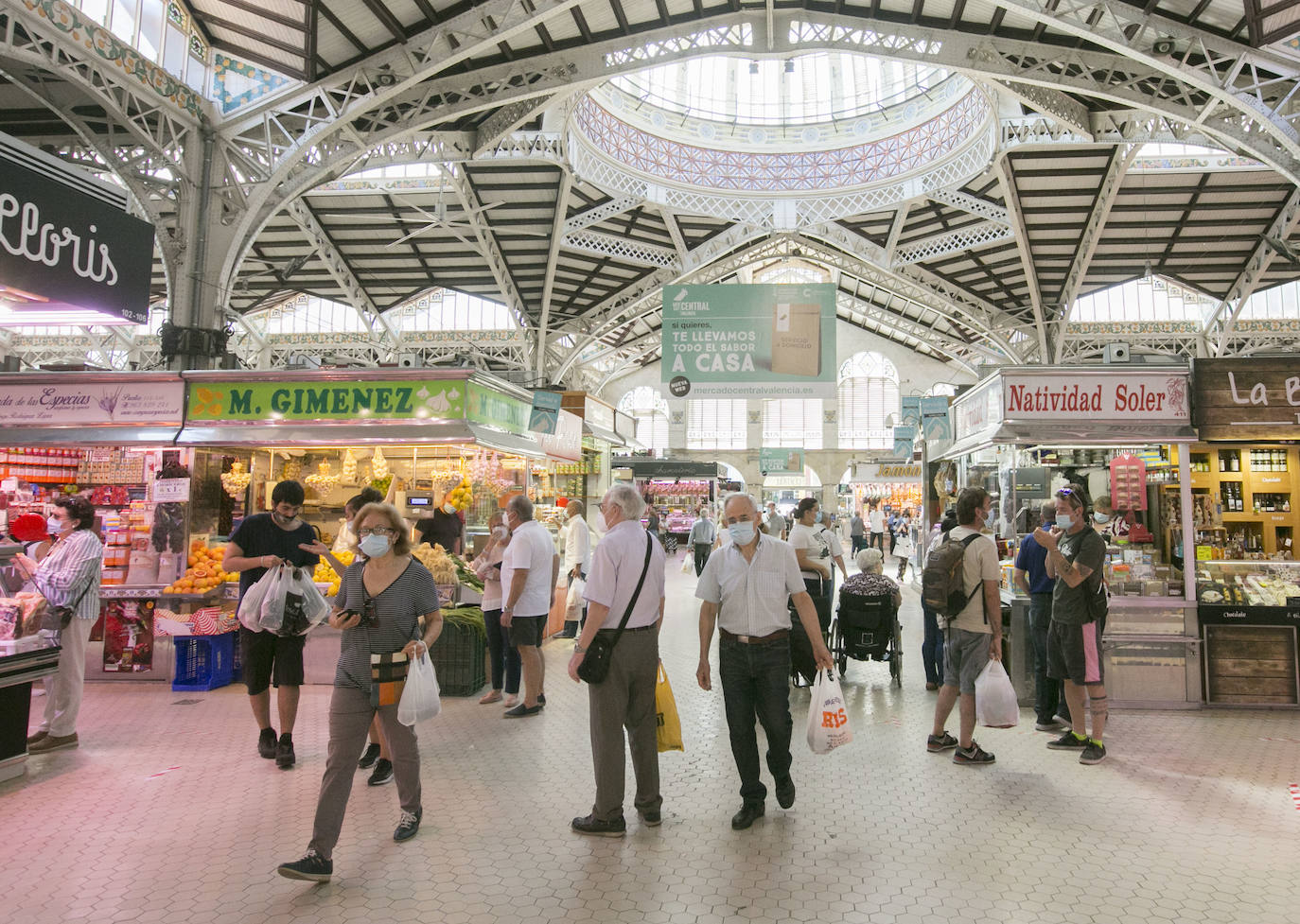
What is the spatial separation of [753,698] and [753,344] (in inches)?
221

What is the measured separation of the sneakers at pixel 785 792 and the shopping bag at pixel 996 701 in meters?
1.23

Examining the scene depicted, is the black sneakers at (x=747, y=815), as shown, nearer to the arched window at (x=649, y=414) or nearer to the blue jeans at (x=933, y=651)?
the blue jeans at (x=933, y=651)

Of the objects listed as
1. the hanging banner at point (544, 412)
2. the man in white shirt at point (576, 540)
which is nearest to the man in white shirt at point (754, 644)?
the man in white shirt at point (576, 540)

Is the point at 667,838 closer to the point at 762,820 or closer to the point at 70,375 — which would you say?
the point at 762,820

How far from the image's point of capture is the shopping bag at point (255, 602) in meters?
4.77

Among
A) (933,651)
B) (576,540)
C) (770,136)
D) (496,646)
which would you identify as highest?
(770,136)

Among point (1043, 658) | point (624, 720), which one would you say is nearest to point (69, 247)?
point (624, 720)

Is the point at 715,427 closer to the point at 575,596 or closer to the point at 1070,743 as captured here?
the point at 575,596

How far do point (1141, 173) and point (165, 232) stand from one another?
1769 cm

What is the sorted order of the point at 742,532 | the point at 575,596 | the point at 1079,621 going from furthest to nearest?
the point at 575,596 → the point at 1079,621 → the point at 742,532

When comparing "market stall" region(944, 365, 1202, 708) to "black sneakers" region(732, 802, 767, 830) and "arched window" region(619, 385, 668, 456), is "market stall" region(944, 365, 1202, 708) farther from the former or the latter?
"arched window" region(619, 385, 668, 456)

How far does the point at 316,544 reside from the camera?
481 centimetres

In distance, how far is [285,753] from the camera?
4.73 m

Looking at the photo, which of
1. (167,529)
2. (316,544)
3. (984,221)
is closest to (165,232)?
(167,529)
